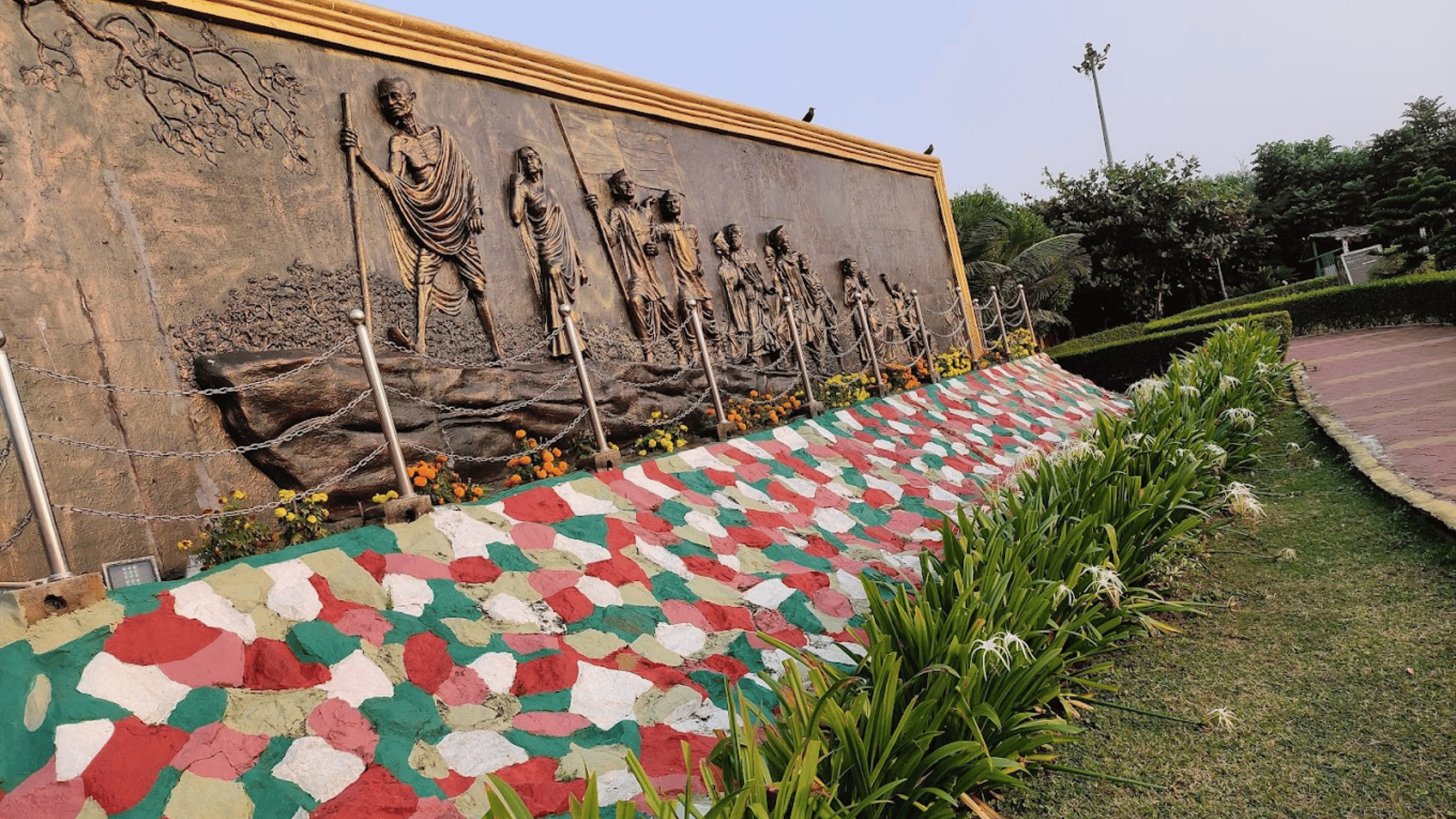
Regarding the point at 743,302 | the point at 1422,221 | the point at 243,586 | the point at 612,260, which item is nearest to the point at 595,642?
the point at 243,586

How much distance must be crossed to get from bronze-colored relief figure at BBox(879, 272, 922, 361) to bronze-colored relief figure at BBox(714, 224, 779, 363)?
2.85 meters

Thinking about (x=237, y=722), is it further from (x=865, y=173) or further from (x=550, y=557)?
(x=865, y=173)

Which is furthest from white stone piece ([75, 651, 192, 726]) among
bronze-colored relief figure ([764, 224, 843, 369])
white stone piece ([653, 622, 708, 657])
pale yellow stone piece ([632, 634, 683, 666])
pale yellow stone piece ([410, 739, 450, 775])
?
bronze-colored relief figure ([764, 224, 843, 369])

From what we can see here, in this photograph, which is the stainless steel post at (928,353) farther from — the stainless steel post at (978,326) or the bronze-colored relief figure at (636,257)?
the bronze-colored relief figure at (636,257)

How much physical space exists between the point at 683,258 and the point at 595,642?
4.82 meters

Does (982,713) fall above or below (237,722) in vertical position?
below

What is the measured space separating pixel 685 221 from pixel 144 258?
4586 millimetres

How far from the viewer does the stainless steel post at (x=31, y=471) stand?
291cm

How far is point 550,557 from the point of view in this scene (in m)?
4.20

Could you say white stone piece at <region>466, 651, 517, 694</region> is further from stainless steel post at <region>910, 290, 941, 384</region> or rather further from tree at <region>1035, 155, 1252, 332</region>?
tree at <region>1035, 155, 1252, 332</region>

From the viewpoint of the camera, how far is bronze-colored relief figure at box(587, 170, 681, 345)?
287 inches

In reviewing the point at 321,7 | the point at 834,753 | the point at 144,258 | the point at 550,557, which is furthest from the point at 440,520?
the point at 321,7

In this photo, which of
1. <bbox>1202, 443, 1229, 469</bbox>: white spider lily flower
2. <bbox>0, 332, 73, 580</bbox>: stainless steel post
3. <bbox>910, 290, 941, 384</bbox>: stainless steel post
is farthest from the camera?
<bbox>910, 290, 941, 384</bbox>: stainless steel post

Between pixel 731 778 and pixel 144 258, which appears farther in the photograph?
pixel 144 258
